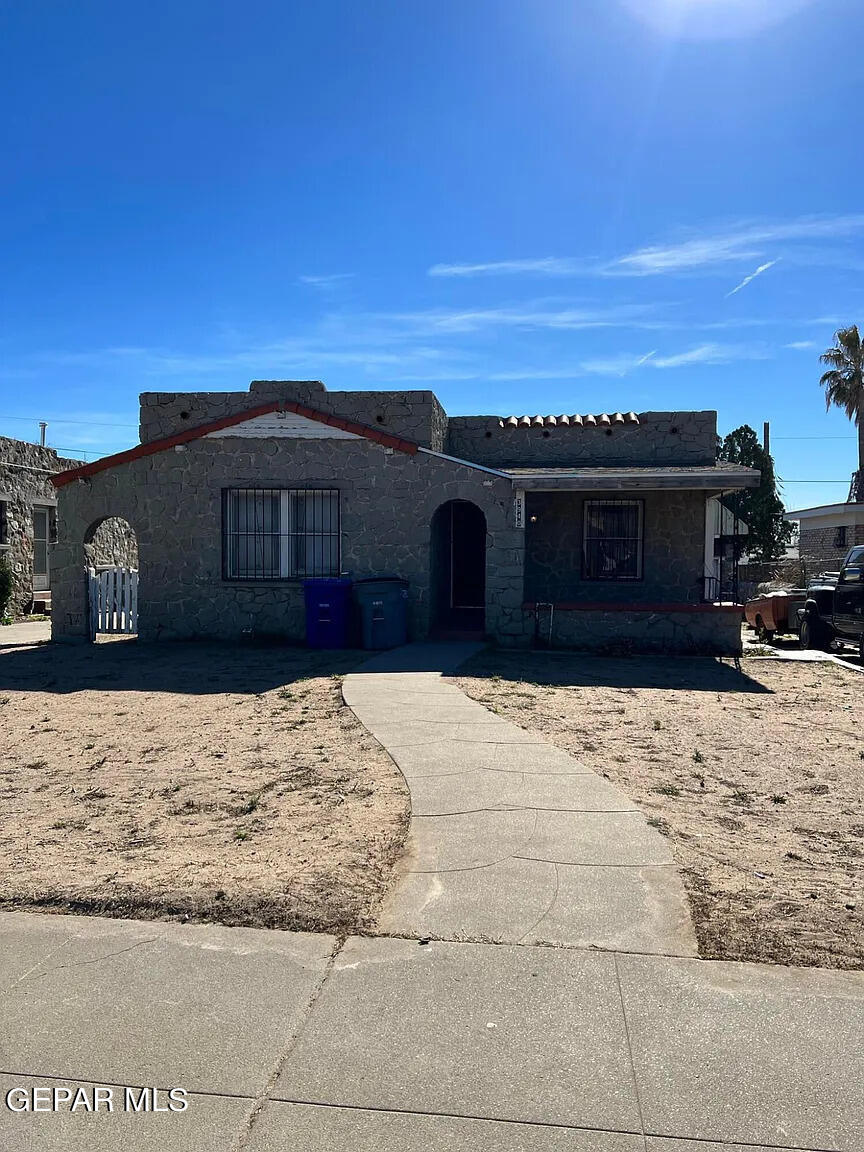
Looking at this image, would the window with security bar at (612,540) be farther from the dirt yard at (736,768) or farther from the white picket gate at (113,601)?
the white picket gate at (113,601)

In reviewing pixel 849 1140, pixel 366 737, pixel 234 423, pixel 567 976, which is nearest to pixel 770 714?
pixel 366 737

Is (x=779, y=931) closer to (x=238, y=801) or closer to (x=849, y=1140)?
(x=849, y=1140)

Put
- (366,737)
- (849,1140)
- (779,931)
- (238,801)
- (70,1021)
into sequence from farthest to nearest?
(366,737)
(238,801)
(779,931)
(70,1021)
(849,1140)

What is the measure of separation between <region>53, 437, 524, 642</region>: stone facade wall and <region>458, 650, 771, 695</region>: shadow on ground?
57.5 inches

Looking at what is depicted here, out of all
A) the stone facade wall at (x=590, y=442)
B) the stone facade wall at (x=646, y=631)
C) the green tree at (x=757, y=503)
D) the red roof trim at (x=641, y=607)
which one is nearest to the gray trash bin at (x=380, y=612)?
the red roof trim at (x=641, y=607)

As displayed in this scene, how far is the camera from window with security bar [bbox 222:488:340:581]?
15445 mm

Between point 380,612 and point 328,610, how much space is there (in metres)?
0.85

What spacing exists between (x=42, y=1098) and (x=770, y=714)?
8.28 meters

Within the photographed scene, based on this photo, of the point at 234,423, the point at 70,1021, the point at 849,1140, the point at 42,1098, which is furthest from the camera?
the point at 234,423

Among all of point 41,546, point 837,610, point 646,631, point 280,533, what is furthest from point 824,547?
point 41,546

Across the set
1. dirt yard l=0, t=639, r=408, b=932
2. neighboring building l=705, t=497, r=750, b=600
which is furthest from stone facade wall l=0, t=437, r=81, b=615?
neighboring building l=705, t=497, r=750, b=600

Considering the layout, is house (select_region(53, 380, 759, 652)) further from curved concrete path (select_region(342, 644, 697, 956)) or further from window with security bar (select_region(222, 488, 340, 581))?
curved concrete path (select_region(342, 644, 697, 956))

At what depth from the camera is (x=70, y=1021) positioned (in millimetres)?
3232

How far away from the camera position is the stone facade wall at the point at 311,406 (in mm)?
16062
